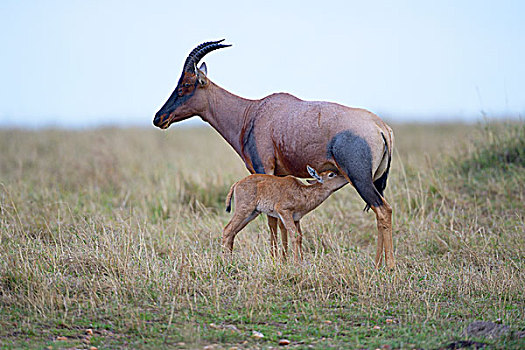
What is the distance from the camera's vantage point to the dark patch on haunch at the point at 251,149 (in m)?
7.21

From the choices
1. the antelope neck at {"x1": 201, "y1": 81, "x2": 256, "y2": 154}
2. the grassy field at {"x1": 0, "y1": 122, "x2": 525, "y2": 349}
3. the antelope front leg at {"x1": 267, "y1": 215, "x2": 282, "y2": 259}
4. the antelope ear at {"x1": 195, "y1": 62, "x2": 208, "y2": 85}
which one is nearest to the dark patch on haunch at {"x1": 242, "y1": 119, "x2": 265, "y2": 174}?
the antelope neck at {"x1": 201, "y1": 81, "x2": 256, "y2": 154}

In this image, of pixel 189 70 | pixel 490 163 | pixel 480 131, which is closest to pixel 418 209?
pixel 490 163

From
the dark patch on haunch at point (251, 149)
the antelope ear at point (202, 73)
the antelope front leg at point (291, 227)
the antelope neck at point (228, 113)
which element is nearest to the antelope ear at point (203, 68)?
the antelope ear at point (202, 73)

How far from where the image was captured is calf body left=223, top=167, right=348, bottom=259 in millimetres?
6785

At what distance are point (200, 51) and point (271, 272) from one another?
9.74ft

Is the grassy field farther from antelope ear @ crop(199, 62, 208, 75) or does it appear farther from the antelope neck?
antelope ear @ crop(199, 62, 208, 75)

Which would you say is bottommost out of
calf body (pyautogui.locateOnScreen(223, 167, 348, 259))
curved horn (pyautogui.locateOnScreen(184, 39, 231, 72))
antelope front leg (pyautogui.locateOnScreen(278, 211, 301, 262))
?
antelope front leg (pyautogui.locateOnScreen(278, 211, 301, 262))

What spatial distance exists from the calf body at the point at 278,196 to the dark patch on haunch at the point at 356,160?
0.37m

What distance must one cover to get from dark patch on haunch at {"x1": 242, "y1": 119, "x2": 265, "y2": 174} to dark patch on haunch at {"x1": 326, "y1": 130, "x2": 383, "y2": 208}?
3.32ft

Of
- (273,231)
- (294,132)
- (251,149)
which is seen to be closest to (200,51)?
(251,149)

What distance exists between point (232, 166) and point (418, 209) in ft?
15.6

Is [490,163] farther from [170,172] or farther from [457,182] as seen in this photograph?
[170,172]

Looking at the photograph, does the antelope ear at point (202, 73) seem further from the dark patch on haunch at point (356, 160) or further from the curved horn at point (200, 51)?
the dark patch on haunch at point (356, 160)

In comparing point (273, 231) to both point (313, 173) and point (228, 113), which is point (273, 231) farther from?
point (228, 113)
